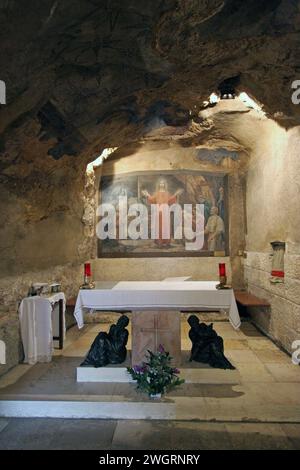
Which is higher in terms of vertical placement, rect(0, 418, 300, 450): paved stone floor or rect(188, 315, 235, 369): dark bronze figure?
rect(188, 315, 235, 369): dark bronze figure

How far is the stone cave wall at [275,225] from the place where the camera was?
18.2 feet

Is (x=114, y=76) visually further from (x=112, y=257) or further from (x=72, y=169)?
(x=112, y=257)

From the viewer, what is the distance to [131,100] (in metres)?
5.67

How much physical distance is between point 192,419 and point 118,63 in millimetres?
4300

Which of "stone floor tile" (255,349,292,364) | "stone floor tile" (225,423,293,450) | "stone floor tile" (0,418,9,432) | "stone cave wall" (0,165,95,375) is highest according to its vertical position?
"stone cave wall" (0,165,95,375)

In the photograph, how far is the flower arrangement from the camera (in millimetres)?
4113

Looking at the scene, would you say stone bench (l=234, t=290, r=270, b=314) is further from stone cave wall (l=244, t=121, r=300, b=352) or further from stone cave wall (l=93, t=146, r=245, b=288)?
stone cave wall (l=93, t=146, r=245, b=288)

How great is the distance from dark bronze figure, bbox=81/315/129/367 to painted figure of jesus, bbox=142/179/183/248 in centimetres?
400

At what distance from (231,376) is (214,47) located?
13.5 ft

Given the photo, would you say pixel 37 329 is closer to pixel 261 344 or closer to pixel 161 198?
pixel 261 344

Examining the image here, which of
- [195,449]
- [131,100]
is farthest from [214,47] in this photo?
[195,449]

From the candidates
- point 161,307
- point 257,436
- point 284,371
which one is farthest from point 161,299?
point 284,371

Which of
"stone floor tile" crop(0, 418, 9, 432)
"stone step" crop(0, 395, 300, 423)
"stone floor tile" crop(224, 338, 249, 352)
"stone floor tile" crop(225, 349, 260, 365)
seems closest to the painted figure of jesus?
"stone floor tile" crop(224, 338, 249, 352)

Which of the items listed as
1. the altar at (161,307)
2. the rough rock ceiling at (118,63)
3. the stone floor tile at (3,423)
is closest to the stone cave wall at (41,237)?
the rough rock ceiling at (118,63)
